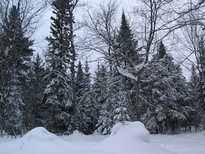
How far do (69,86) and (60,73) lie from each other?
1466 millimetres

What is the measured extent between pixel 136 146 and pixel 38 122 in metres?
21.0

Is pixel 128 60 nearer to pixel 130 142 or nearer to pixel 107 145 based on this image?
pixel 130 142

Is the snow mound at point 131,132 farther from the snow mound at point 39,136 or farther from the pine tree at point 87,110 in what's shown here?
the pine tree at point 87,110

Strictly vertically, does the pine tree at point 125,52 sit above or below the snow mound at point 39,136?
above

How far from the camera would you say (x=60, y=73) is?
2031 cm

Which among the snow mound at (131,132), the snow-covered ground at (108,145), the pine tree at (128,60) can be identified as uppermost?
the pine tree at (128,60)

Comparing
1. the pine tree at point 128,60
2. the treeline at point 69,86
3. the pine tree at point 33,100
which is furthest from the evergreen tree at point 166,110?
the pine tree at point 33,100

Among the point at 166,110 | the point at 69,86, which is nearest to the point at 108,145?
the point at 69,86

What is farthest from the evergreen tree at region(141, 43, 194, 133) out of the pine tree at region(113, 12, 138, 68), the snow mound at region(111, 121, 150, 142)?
the snow mound at region(111, 121, 150, 142)

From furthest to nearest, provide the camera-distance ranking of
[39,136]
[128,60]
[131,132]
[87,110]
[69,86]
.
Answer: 1. [87,110]
2. [69,86]
3. [128,60]
4. [39,136]
5. [131,132]

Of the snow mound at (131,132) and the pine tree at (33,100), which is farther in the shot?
the pine tree at (33,100)

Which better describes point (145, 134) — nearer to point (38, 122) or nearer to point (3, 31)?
point (3, 31)

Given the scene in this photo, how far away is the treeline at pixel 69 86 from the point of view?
11.3 m

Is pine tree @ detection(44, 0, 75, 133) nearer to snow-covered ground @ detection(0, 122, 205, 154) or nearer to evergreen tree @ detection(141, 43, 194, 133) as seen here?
evergreen tree @ detection(141, 43, 194, 133)
